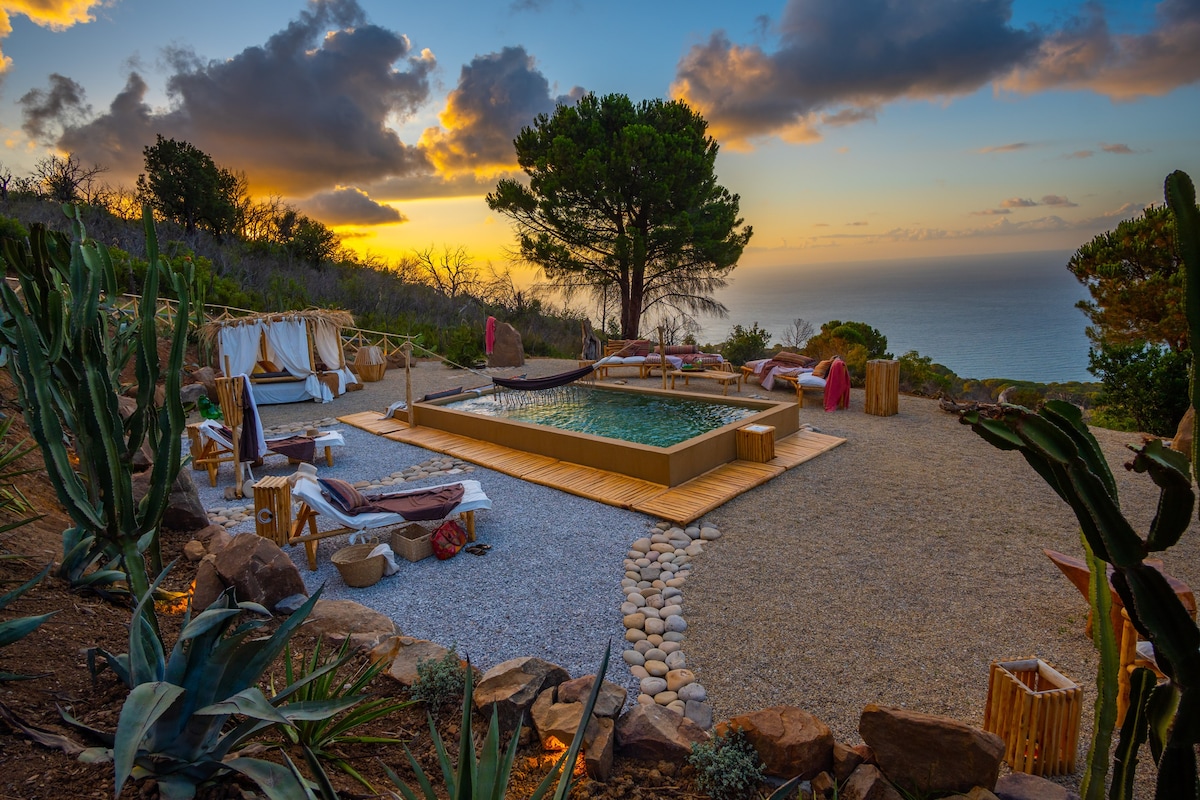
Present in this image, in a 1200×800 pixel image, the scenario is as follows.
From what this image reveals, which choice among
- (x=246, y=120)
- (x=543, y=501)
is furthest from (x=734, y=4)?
(x=246, y=120)

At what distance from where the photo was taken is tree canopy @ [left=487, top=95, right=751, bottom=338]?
15.3 m

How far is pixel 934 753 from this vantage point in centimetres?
217

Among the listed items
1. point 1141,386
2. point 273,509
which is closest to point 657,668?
point 273,509

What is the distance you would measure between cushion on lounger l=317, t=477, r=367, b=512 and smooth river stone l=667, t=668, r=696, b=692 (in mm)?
2796

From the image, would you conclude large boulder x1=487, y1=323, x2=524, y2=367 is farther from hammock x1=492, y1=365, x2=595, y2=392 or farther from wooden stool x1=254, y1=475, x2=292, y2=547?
wooden stool x1=254, y1=475, x2=292, y2=547

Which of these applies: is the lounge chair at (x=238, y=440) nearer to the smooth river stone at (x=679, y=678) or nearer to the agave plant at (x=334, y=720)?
the agave plant at (x=334, y=720)

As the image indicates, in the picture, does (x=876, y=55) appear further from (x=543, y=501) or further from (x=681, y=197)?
(x=543, y=501)

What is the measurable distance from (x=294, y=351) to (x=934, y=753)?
11.5 metres

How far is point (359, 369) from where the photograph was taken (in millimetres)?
Answer: 12945

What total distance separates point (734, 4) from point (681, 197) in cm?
634

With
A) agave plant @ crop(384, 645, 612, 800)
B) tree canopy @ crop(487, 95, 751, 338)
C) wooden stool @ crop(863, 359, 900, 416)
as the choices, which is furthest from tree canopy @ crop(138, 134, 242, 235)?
agave plant @ crop(384, 645, 612, 800)

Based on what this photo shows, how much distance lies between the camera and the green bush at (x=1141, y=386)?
26.7 ft

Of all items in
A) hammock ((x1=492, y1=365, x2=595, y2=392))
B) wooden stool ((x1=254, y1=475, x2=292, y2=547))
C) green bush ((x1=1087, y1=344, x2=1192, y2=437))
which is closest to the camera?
wooden stool ((x1=254, y1=475, x2=292, y2=547))

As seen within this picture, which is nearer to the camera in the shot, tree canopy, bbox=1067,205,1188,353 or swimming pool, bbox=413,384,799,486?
swimming pool, bbox=413,384,799,486
